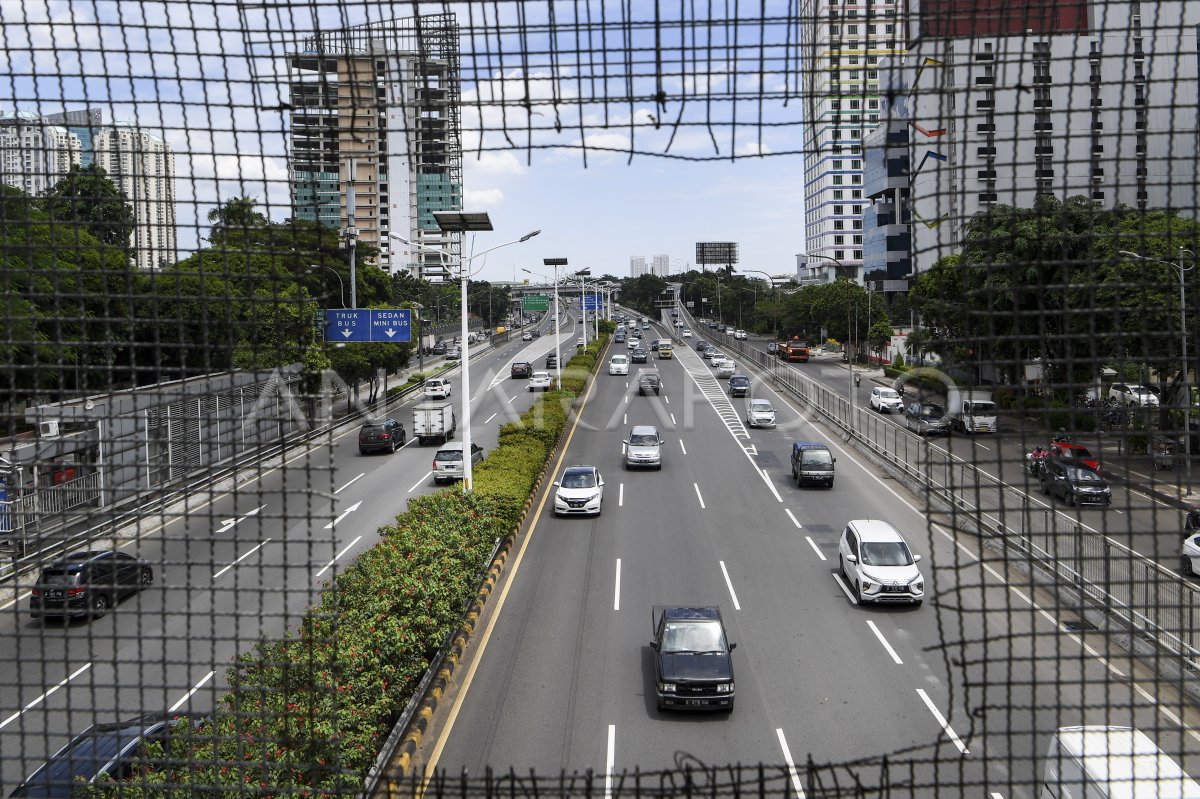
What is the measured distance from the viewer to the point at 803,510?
20.8m

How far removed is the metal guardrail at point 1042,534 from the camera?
3.70 m

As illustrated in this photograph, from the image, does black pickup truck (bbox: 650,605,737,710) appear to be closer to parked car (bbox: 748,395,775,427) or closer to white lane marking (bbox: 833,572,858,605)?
white lane marking (bbox: 833,572,858,605)

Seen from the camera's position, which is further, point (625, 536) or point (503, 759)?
point (625, 536)

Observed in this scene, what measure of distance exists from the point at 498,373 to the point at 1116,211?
47657 mm


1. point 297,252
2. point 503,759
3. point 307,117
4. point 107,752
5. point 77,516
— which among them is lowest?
point 503,759

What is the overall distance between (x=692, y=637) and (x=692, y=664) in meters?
0.65

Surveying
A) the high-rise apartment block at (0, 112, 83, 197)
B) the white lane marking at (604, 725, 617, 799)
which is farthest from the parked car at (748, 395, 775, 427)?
the high-rise apartment block at (0, 112, 83, 197)

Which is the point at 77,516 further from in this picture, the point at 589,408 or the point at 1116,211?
the point at 589,408

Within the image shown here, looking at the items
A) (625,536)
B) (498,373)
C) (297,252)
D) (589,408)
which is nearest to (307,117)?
(297,252)

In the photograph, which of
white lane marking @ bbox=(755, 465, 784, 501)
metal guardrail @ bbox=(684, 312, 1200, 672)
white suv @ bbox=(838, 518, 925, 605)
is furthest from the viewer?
white lane marking @ bbox=(755, 465, 784, 501)

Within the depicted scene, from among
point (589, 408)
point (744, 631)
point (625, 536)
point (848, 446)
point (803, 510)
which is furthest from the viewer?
point (589, 408)

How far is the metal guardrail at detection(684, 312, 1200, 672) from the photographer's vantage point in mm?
3701

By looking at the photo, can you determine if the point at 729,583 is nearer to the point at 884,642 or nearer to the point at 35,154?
the point at 884,642

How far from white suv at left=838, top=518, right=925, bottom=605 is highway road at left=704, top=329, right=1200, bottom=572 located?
1.75 metres
